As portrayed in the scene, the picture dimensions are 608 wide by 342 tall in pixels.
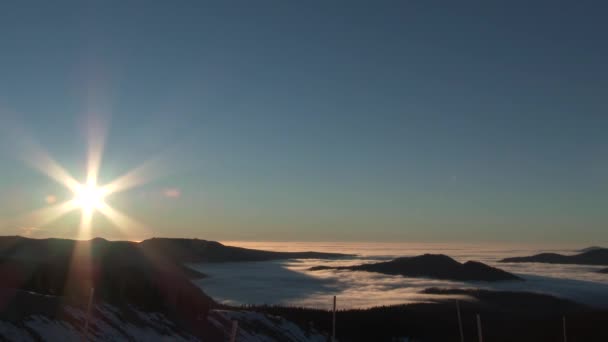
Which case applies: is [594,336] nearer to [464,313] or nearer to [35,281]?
[464,313]

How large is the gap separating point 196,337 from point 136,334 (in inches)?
268

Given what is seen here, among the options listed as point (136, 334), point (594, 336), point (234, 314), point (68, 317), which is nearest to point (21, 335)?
point (68, 317)

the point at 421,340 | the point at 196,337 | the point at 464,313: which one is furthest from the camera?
the point at 464,313

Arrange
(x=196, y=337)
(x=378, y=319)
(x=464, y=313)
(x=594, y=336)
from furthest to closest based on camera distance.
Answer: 1. (x=464, y=313)
2. (x=594, y=336)
3. (x=378, y=319)
4. (x=196, y=337)

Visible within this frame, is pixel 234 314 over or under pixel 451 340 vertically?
over

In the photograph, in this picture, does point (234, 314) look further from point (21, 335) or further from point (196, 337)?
point (21, 335)

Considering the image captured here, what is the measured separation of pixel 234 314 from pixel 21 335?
32.0 meters

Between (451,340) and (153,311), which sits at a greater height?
(153,311)

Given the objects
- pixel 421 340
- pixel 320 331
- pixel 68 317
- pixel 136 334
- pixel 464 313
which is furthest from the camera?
pixel 464 313

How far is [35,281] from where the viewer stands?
55.2m

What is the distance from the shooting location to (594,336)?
518 feet

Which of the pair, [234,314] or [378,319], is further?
[378,319]

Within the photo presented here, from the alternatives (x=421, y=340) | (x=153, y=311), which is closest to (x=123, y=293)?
(x=153, y=311)

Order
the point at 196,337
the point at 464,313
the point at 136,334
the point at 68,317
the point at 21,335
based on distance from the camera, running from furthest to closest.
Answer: the point at 464,313 → the point at 196,337 → the point at 136,334 → the point at 68,317 → the point at 21,335
